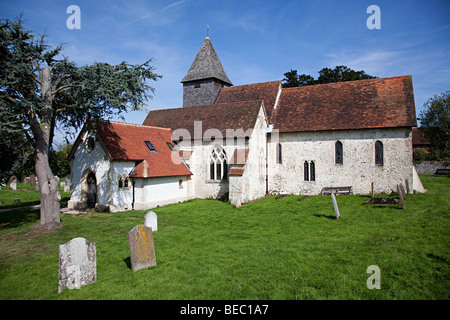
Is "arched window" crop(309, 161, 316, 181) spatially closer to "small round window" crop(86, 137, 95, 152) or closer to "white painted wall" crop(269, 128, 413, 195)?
"white painted wall" crop(269, 128, 413, 195)

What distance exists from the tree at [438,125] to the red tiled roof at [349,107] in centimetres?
3303

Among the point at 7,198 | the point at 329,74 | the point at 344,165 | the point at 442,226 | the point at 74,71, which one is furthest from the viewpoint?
the point at 329,74

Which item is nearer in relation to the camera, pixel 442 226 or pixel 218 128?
pixel 442 226

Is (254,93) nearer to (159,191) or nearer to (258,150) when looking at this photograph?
(258,150)

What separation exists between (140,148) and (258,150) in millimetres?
9163

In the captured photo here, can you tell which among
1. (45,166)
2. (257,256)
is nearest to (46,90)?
(45,166)

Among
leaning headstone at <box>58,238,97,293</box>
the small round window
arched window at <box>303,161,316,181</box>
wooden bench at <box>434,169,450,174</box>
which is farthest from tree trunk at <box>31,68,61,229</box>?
wooden bench at <box>434,169,450,174</box>

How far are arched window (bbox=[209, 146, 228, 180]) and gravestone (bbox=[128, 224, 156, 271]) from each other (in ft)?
46.4

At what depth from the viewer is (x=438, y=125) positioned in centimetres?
5016

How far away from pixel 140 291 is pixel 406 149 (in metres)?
21.2
